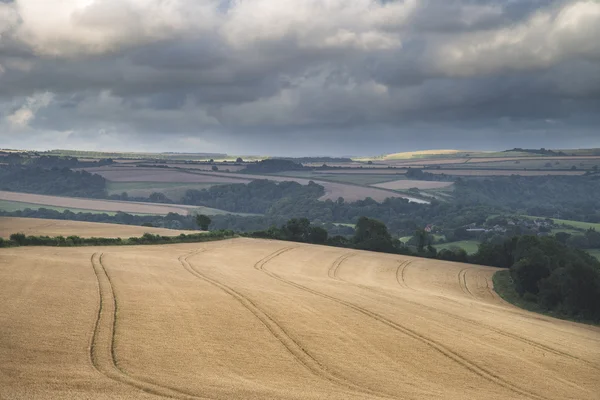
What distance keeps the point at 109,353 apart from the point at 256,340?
7.91 meters

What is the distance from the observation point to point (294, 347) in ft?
105

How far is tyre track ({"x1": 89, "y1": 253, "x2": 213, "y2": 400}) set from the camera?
73.9 ft

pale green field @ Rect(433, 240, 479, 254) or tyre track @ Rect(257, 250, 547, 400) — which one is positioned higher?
tyre track @ Rect(257, 250, 547, 400)

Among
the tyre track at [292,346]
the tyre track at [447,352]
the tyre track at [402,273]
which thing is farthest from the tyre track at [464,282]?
the tyre track at [292,346]

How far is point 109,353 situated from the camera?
2705 cm

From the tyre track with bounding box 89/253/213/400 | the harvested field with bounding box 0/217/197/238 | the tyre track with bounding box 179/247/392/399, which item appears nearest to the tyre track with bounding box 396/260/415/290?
the tyre track with bounding box 179/247/392/399

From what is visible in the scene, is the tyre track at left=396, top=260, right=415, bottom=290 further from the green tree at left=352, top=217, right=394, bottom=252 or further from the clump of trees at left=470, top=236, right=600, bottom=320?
the green tree at left=352, top=217, right=394, bottom=252

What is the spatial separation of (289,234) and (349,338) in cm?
8840

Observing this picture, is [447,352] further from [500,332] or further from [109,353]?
[109,353]

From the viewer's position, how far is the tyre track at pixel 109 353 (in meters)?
22.5

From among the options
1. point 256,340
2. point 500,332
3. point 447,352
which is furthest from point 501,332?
point 256,340

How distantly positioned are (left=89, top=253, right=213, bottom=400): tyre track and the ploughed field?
0.07 metres

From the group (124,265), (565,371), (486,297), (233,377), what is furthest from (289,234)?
(233,377)

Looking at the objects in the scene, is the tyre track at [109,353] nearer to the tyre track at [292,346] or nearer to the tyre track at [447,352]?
the tyre track at [292,346]
